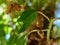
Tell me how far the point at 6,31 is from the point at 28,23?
0.39 metres

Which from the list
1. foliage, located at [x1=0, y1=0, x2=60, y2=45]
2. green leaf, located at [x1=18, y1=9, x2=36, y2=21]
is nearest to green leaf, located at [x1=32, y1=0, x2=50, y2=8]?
foliage, located at [x1=0, y1=0, x2=60, y2=45]

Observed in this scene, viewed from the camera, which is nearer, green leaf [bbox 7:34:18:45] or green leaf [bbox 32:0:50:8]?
green leaf [bbox 7:34:18:45]

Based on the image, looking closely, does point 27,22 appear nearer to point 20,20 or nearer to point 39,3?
point 20,20

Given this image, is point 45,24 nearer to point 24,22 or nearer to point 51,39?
point 51,39

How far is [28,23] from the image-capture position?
3.32 feet

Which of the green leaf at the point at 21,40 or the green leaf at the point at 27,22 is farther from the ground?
the green leaf at the point at 27,22

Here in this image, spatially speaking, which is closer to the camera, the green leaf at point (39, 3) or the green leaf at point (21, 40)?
the green leaf at point (21, 40)

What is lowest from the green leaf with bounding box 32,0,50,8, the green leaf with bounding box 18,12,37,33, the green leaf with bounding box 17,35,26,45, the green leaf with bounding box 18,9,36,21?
the green leaf with bounding box 17,35,26,45

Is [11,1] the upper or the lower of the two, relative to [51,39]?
upper

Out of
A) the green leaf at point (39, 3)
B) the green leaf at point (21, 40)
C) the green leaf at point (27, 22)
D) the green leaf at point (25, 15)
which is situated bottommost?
the green leaf at point (21, 40)

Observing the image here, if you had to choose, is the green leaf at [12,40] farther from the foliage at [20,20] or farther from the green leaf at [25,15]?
the green leaf at [25,15]

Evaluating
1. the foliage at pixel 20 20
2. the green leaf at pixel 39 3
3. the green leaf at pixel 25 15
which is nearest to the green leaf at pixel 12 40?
the foliage at pixel 20 20

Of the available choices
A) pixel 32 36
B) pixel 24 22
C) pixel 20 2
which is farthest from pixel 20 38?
pixel 20 2

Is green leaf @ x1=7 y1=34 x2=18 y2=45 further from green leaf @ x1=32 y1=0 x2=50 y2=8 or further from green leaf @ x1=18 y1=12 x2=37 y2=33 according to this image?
green leaf @ x1=32 y1=0 x2=50 y2=8
